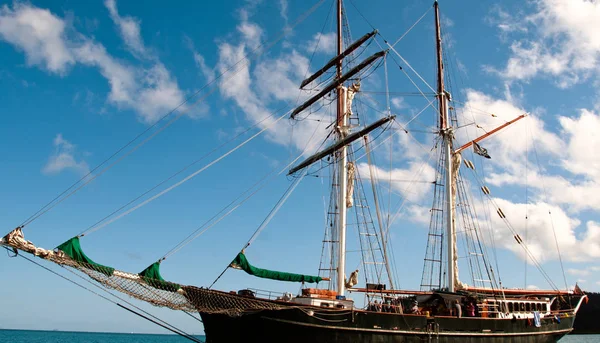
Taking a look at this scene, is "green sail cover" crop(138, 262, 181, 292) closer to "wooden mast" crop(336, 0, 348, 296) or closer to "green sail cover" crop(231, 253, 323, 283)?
"green sail cover" crop(231, 253, 323, 283)

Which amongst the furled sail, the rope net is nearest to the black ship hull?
the rope net

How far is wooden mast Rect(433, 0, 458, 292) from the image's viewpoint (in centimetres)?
3678

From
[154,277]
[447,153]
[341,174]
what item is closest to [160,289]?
[154,277]

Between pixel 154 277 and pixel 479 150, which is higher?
pixel 479 150

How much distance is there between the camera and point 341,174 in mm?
31844

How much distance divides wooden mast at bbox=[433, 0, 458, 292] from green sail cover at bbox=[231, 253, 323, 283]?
1226 cm

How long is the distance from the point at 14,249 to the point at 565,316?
3707cm

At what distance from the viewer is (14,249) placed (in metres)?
18.8

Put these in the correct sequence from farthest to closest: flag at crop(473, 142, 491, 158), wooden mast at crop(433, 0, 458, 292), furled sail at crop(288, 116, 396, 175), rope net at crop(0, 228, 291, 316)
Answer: flag at crop(473, 142, 491, 158), wooden mast at crop(433, 0, 458, 292), furled sail at crop(288, 116, 396, 175), rope net at crop(0, 228, 291, 316)

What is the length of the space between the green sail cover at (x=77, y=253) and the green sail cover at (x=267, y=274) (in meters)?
7.66

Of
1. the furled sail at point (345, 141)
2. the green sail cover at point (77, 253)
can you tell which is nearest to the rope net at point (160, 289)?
the green sail cover at point (77, 253)

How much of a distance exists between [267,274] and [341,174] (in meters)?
8.44

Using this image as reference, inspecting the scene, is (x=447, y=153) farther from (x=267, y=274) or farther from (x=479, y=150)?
(x=267, y=274)

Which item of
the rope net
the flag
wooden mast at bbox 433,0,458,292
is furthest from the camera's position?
the flag
